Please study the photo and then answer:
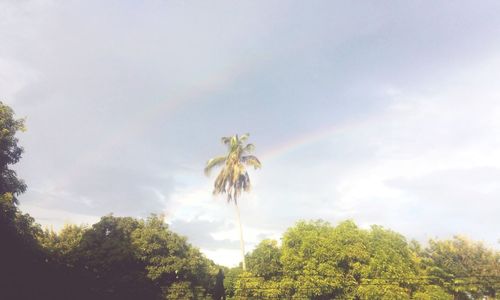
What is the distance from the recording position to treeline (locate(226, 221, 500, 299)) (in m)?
32.4

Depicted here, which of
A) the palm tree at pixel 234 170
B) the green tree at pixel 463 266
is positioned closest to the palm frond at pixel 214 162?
the palm tree at pixel 234 170

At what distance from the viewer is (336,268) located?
109 feet

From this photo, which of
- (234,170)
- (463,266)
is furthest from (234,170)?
(463,266)

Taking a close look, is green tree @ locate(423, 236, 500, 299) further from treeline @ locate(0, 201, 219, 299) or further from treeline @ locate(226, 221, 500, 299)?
treeline @ locate(0, 201, 219, 299)

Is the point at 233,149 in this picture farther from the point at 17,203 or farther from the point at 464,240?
the point at 464,240

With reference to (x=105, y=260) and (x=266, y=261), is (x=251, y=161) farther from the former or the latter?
(x=105, y=260)

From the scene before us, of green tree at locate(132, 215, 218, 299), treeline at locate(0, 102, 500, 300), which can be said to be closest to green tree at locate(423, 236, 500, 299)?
treeline at locate(0, 102, 500, 300)

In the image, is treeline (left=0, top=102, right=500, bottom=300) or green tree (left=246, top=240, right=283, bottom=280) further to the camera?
green tree (left=246, top=240, right=283, bottom=280)

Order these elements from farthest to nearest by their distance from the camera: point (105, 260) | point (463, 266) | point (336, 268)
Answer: point (463, 266), point (105, 260), point (336, 268)

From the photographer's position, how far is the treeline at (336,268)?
32.4 metres

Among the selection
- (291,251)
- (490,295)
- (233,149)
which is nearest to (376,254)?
(291,251)

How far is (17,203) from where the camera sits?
26.6m

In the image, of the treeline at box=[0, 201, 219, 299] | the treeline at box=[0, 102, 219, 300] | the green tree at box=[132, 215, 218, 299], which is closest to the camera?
the treeline at box=[0, 102, 219, 300]

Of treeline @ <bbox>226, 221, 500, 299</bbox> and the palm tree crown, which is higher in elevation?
the palm tree crown
